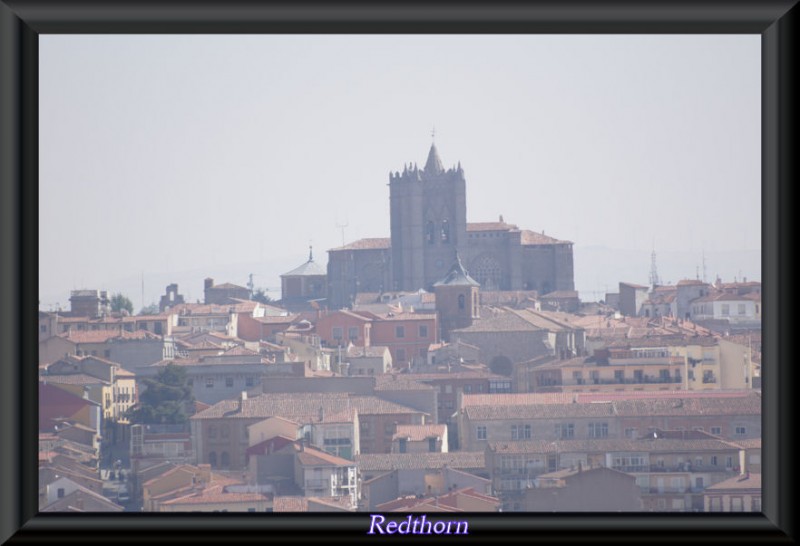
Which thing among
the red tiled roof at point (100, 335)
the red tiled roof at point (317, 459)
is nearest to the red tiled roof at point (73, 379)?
the red tiled roof at point (100, 335)

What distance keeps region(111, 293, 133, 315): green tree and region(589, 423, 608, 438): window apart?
52.4ft

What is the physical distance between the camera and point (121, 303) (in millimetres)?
32219

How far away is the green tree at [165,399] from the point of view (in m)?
19.4

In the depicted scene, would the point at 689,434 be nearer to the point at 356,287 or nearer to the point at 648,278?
the point at 356,287

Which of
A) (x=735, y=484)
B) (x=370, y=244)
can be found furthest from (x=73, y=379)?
(x=370, y=244)

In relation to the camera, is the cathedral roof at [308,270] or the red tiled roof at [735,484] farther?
the cathedral roof at [308,270]

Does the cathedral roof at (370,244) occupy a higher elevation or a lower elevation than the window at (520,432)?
higher

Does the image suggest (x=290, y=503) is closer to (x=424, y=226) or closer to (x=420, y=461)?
(x=420, y=461)

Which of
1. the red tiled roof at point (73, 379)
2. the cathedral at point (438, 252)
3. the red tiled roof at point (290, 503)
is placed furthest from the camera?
the cathedral at point (438, 252)

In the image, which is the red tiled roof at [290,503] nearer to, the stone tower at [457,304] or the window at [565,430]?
the window at [565,430]

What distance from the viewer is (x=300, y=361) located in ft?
74.2

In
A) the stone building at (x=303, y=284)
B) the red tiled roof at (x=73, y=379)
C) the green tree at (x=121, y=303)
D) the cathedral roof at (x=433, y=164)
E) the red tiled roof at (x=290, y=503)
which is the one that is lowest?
the red tiled roof at (x=290, y=503)

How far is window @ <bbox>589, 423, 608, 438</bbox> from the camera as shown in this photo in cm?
1756
